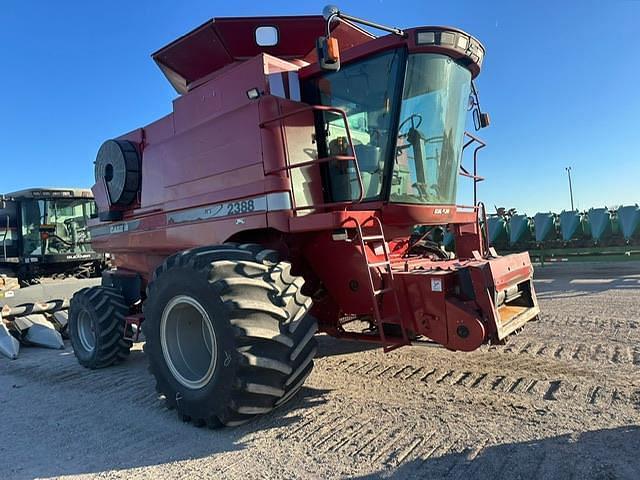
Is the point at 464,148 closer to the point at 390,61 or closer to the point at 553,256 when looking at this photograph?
the point at 390,61

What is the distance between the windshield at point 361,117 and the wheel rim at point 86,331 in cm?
358

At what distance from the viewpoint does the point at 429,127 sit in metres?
4.37

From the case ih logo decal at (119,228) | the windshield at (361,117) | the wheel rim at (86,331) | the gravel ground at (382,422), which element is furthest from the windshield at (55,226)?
the windshield at (361,117)

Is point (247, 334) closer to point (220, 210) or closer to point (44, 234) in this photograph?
point (220, 210)

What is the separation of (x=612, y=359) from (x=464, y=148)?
8.11 feet

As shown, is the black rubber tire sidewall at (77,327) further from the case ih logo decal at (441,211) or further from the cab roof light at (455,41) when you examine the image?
the cab roof light at (455,41)

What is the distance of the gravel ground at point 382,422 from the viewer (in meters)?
2.96

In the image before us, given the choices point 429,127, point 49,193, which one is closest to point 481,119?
point 429,127

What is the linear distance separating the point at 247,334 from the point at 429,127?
236 centimetres

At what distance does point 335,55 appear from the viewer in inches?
146

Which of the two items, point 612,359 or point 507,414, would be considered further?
point 612,359

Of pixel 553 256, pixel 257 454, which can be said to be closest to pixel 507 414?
pixel 257 454

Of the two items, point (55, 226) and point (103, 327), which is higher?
point (55, 226)

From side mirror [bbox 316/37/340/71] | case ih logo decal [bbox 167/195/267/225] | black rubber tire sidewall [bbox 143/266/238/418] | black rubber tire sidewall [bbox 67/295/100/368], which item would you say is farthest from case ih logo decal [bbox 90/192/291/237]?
black rubber tire sidewall [bbox 67/295/100/368]
